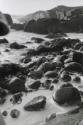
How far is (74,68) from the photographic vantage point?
21.1 ft

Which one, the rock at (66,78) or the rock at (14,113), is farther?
the rock at (66,78)

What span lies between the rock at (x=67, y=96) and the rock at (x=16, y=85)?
0.84 meters

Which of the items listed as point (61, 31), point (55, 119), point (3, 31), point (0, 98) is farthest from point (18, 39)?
point (3, 31)

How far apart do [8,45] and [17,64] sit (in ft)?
9.00

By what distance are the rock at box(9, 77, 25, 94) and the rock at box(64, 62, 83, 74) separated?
1.14 metres

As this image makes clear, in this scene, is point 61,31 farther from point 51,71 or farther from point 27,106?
point 27,106

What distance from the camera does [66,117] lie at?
4305 mm

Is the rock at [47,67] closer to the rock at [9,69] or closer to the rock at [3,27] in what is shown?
the rock at [9,69]

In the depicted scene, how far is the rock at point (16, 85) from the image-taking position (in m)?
5.60

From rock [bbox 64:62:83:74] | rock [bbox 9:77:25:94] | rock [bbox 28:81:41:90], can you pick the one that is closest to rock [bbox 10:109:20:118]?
rock [bbox 9:77:25:94]

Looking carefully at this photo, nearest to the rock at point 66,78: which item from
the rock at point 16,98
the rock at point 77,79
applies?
the rock at point 77,79

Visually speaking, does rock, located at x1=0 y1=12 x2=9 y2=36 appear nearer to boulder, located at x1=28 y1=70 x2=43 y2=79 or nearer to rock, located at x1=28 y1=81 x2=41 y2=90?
rock, located at x1=28 y1=81 x2=41 y2=90

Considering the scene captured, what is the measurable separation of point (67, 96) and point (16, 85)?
118 centimetres

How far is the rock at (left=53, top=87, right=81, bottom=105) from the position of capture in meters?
4.89
